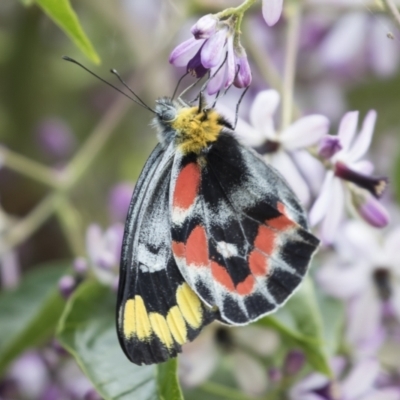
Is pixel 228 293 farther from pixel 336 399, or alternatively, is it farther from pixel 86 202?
pixel 86 202

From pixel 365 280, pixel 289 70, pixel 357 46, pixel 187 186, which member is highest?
pixel 357 46

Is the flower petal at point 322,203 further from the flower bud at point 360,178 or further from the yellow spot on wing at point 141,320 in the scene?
the yellow spot on wing at point 141,320

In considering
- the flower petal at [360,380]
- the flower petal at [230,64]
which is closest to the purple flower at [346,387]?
the flower petal at [360,380]

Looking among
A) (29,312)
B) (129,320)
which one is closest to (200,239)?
(129,320)

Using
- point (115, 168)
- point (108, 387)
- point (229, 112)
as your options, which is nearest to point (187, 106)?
point (229, 112)

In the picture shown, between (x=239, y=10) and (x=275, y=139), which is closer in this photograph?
(x=239, y=10)

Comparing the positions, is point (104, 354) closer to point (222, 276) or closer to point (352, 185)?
point (222, 276)

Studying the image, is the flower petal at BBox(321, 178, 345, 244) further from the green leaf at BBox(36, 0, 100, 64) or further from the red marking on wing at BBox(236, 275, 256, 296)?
the green leaf at BBox(36, 0, 100, 64)
